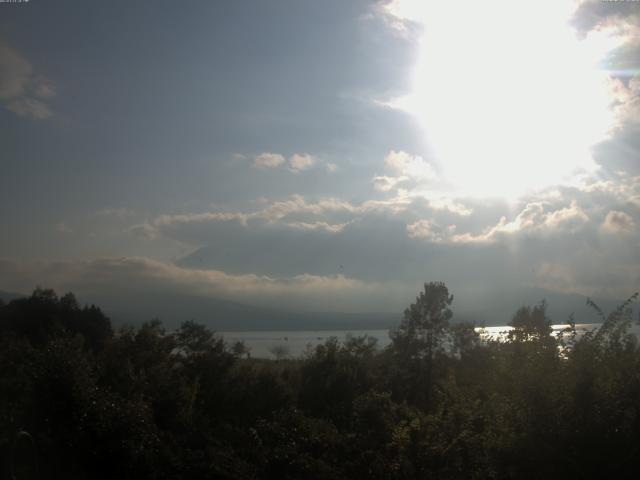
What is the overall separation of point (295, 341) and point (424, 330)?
69039 mm

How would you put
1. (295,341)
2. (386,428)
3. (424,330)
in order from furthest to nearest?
(295,341), (424,330), (386,428)

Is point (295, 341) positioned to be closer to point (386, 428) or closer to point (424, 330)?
point (424, 330)

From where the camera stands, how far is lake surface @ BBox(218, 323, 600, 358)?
1346 cm

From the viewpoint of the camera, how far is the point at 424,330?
152 ft

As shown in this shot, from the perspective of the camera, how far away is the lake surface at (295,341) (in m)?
13.5

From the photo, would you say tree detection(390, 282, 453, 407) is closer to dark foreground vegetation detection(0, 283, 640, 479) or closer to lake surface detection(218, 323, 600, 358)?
lake surface detection(218, 323, 600, 358)

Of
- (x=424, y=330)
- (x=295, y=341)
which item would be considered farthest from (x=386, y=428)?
(x=295, y=341)

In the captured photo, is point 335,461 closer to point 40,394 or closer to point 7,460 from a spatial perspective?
point 7,460

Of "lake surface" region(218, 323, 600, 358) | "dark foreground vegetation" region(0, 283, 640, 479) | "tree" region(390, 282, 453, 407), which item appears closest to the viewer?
"dark foreground vegetation" region(0, 283, 640, 479)

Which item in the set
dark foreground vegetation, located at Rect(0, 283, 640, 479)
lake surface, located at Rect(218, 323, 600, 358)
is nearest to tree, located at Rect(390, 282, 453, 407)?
lake surface, located at Rect(218, 323, 600, 358)

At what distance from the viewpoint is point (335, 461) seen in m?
10.6

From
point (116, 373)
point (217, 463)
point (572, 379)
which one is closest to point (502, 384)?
point (572, 379)

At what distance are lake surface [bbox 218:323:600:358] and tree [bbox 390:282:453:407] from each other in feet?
12.5

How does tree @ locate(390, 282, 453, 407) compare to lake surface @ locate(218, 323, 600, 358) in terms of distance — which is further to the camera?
tree @ locate(390, 282, 453, 407)
